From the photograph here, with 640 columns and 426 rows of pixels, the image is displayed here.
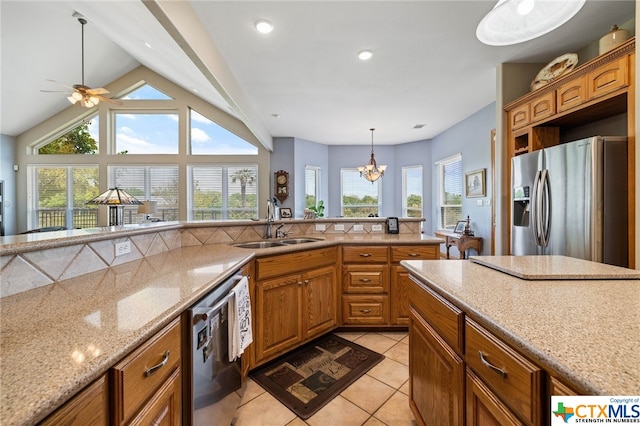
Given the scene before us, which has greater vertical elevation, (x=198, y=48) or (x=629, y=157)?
(x=198, y=48)

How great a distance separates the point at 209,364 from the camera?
117 centimetres

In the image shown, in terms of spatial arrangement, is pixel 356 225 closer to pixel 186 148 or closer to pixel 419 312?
pixel 419 312

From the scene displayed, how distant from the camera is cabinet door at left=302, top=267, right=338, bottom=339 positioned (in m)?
2.23

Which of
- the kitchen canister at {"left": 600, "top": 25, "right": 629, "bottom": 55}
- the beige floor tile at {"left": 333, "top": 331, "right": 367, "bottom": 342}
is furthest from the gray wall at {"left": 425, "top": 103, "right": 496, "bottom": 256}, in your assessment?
the beige floor tile at {"left": 333, "top": 331, "right": 367, "bottom": 342}

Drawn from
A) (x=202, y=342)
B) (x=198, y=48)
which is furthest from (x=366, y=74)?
(x=202, y=342)

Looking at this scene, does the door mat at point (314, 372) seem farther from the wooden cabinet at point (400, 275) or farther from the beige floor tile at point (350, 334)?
the wooden cabinet at point (400, 275)

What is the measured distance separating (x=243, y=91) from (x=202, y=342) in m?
3.38

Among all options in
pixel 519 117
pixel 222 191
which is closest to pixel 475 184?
pixel 519 117

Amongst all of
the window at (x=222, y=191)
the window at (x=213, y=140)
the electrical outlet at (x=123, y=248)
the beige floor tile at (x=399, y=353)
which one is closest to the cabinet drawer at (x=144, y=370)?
the electrical outlet at (x=123, y=248)

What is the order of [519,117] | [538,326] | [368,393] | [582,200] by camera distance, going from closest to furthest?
1. [538,326]
2. [368,393]
3. [582,200]
4. [519,117]

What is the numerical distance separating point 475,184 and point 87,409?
5.00 meters

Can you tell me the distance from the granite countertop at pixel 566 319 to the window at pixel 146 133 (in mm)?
6730

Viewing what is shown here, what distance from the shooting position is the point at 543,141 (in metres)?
2.59

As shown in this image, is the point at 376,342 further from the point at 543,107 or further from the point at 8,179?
the point at 8,179
